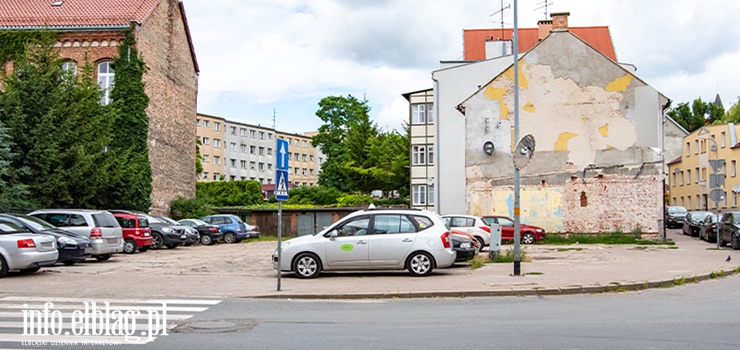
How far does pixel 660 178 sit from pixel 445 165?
60.9ft

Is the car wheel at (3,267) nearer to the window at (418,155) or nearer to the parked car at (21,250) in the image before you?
the parked car at (21,250)

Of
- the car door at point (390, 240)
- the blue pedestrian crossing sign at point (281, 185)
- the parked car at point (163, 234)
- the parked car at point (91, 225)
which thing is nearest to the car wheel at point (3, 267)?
the parked car at point (91, 225)

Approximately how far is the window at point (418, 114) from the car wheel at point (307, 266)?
129ft

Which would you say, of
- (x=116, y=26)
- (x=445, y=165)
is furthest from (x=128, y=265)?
(x=445, y=165)

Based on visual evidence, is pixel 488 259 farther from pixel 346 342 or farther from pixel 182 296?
pixel 346 342

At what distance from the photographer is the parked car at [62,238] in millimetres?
17906

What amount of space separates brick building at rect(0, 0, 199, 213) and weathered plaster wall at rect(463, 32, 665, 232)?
17.7 metres

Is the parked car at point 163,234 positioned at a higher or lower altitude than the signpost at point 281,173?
lower

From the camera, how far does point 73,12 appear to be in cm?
3816

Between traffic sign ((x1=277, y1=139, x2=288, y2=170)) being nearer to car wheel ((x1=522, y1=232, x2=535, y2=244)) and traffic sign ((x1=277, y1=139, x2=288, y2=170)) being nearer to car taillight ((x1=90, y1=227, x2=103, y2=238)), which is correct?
car taillight ((x1=90, y1=227, x2=103, y2=238))

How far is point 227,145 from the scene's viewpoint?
104812 millimetres

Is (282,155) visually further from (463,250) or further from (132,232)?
(132,232)

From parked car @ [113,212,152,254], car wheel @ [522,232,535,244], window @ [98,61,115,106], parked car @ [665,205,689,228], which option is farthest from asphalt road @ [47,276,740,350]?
parked car @ [665,205,689,228]

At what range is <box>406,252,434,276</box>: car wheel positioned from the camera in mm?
15805
